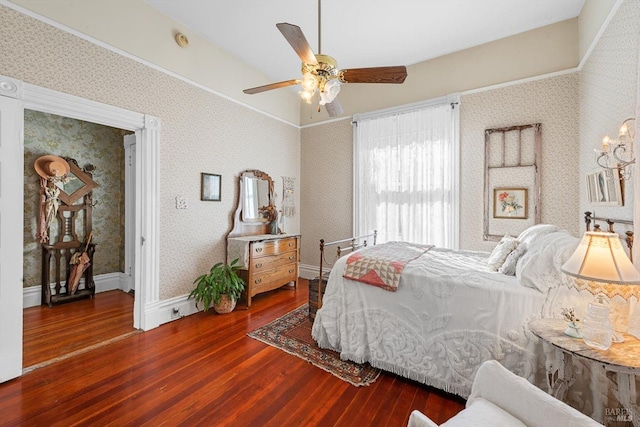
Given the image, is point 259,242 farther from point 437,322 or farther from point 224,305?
point 437,322

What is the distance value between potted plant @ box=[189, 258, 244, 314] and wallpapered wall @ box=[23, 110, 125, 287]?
2.02 meters

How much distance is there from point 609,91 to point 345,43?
2.67 meters

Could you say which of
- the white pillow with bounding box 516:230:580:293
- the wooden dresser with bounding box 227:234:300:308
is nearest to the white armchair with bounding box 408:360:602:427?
the white pillow with bounding box 516:230:580:293

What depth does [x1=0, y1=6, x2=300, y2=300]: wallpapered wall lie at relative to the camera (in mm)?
2266

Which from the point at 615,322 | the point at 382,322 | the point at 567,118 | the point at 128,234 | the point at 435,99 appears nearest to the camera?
the point at 615,322

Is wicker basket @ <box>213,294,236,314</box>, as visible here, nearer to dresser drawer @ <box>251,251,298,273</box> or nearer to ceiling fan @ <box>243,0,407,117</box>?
dresser drawer @ <box>251,251,298,273</box>

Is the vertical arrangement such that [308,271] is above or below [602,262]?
below

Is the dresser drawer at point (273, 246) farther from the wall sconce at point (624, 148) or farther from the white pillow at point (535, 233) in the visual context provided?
the wall sconce at point (624, 148)

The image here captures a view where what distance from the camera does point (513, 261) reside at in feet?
6.80

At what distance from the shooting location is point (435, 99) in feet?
12.5

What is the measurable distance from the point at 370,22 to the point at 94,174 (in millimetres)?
4432

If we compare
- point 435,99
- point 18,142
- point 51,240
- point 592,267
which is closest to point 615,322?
point 592,267

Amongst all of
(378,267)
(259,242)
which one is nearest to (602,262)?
(378,267)

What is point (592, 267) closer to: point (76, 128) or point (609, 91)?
point (609, 91)
